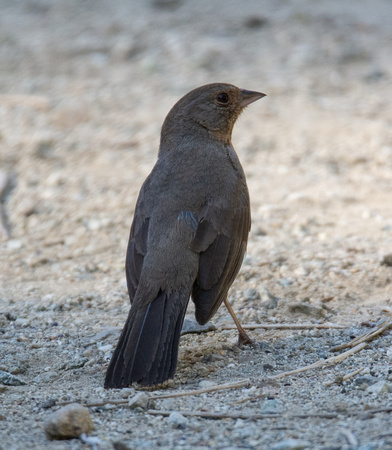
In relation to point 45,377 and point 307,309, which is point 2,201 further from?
point 307,309

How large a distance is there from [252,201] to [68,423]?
4.37 meters

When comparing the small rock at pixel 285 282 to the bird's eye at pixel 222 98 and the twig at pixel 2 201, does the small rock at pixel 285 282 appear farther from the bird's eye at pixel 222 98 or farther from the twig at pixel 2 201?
the twig at pixel 2 201

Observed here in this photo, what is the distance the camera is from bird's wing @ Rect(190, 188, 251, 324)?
468cm

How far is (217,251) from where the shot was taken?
486 centimetres

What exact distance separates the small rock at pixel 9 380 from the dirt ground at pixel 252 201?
2cm

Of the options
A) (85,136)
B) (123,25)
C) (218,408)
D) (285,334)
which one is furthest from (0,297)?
(123,25)

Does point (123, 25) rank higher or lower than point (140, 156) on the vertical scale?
higher

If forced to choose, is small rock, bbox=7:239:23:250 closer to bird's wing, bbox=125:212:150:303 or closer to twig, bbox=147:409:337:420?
bird's wing, bbox=125:212:150:303

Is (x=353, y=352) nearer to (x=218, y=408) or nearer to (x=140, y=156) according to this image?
(x=218, y=408)

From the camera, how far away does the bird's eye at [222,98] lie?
5.79m

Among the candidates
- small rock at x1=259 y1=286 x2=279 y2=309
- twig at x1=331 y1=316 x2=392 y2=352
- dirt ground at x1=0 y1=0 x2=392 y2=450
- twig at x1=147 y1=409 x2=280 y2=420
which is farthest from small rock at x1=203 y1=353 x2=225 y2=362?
twig at x1=147 y1=409 x2=280 y2=420

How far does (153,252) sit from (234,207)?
721 mm

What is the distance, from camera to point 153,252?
4723 millimetres

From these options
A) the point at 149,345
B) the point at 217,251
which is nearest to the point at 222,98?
the point at 217,251
